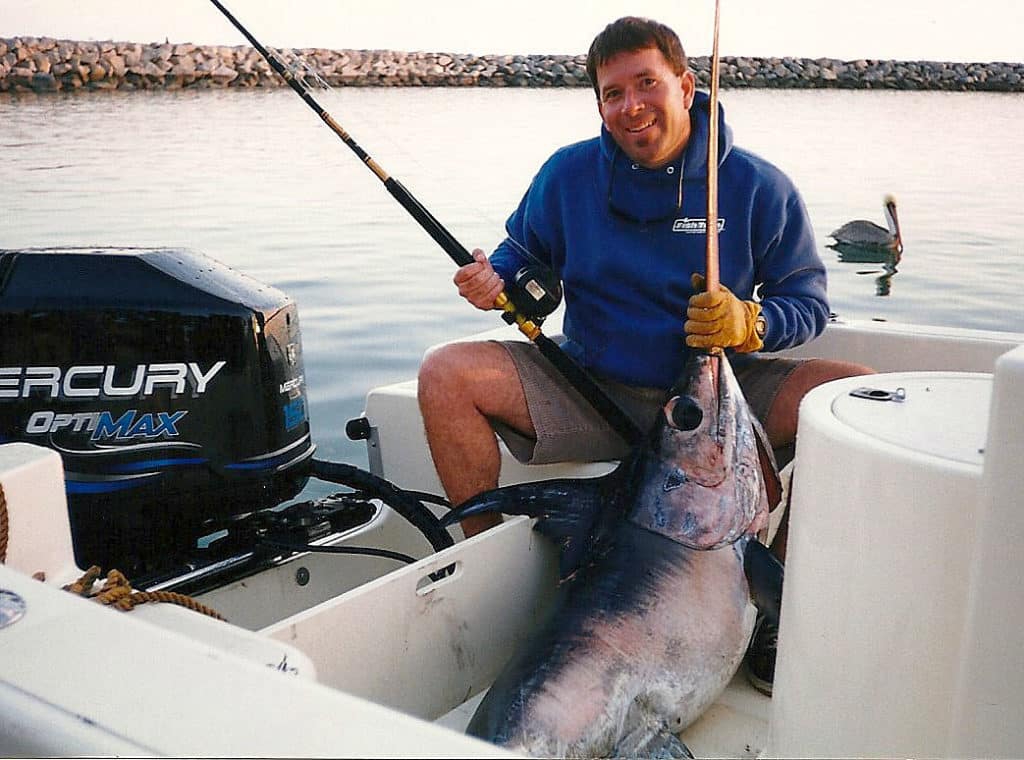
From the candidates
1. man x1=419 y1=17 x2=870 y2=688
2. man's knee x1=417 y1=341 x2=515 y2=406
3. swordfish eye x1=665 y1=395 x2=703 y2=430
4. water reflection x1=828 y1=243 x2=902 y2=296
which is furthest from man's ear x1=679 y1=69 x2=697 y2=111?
water reflection x1=828 y1=243 x2=902 y2=296

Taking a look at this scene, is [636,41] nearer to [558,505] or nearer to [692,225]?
[692,225]

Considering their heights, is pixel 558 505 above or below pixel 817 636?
below

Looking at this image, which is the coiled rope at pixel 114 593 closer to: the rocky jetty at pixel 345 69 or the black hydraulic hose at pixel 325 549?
the black hydraulic hose at pixel 325 549

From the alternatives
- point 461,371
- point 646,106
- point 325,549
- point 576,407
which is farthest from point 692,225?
point 325,549

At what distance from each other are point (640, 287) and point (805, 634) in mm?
1393

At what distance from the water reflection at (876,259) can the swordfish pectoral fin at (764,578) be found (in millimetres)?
9210

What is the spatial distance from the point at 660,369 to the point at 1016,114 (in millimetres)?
42292

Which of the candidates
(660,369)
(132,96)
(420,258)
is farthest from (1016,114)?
(660,369)

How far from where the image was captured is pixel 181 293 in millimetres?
2105

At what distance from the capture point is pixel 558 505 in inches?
83.1

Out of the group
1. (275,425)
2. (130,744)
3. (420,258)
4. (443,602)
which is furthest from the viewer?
(420,258)

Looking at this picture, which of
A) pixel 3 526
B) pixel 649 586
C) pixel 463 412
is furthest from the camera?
pixel 463 412

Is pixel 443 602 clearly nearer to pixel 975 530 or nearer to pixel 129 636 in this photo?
pixel 129 636

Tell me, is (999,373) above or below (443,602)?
above
